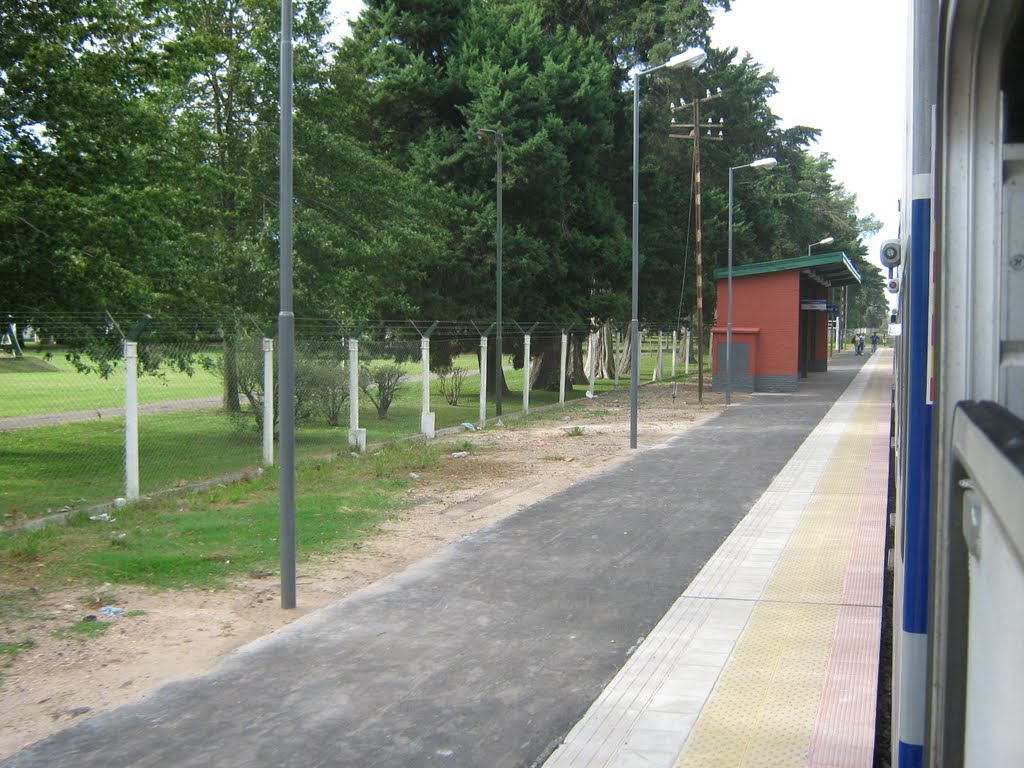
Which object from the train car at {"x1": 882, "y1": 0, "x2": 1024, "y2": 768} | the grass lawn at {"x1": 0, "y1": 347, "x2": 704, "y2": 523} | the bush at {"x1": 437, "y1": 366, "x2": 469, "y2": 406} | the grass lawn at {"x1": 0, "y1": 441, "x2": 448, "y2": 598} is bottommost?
the grass lawn at {"x1": 0, "y1": 441, "x2": 448, "y2": 598}

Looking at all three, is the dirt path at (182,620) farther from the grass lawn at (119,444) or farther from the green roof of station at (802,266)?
the green roof of station at (802,266)

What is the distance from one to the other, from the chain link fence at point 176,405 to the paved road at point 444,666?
5380mm

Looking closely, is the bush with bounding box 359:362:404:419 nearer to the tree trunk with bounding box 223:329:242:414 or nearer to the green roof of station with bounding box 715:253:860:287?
the tree trunk with bounding box 223:329:242:414

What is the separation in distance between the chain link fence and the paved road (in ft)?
17.7

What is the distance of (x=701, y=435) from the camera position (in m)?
21.0

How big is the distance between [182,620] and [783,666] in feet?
13.8

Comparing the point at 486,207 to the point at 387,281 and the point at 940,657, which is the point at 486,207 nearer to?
the point at 387,281

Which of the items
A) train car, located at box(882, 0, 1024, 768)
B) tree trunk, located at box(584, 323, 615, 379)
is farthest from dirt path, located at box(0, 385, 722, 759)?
tree trunk, located at box(584, 323, 615, 379)

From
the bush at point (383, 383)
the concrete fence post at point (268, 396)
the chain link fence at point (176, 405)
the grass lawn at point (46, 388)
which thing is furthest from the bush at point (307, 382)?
the concrete fence post at point (268, 396)

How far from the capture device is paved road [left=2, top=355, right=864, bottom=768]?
4992 mm

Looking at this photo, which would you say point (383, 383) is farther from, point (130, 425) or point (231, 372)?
point (130, 425)

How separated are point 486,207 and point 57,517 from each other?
1857cm

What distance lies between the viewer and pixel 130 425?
476 inches

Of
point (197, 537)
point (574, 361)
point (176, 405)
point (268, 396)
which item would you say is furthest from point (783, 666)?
point (574, 361)
